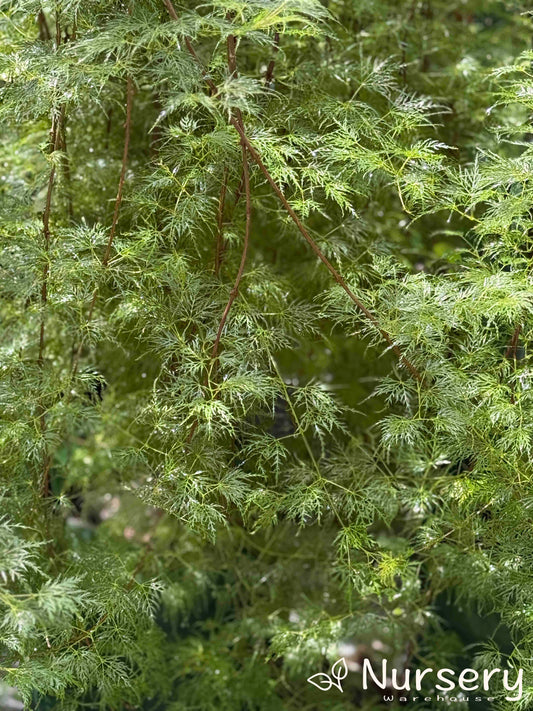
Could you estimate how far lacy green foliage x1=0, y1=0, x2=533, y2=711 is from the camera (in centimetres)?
100

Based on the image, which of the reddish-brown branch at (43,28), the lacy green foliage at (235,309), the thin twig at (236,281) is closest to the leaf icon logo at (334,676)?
the lacy green foliage at (235,309)

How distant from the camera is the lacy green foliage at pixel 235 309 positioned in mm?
1005

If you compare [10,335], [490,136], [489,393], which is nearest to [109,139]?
[10,335]

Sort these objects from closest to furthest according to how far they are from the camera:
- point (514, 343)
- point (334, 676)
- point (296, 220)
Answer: point (296, 220) → point (514, 343) → point (334, 676)

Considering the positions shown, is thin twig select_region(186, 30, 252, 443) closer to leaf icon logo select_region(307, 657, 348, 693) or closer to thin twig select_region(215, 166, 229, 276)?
thin twig select_region(215, 166, 229, 276)

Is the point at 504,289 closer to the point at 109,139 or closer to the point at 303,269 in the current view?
the point at 303,269

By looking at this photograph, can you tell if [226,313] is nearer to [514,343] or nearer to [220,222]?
[220,222]

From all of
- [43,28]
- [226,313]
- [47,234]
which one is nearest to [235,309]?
[226,313]

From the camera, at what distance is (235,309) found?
114cm

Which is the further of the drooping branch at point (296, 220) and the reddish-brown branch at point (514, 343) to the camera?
the reddish-brown branch at point (514, 343)

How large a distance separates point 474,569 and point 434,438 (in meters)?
0.25

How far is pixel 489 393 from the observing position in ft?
3.49

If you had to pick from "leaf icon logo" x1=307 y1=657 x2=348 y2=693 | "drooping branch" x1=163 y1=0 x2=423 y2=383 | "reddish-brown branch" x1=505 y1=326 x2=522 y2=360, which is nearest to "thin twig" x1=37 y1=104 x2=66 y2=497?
"drooping branch" x1=163 y1=0 x2=423 y2=383

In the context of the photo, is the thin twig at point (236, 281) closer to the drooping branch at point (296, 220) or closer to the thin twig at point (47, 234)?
the drooping branch at point (296, 220)
